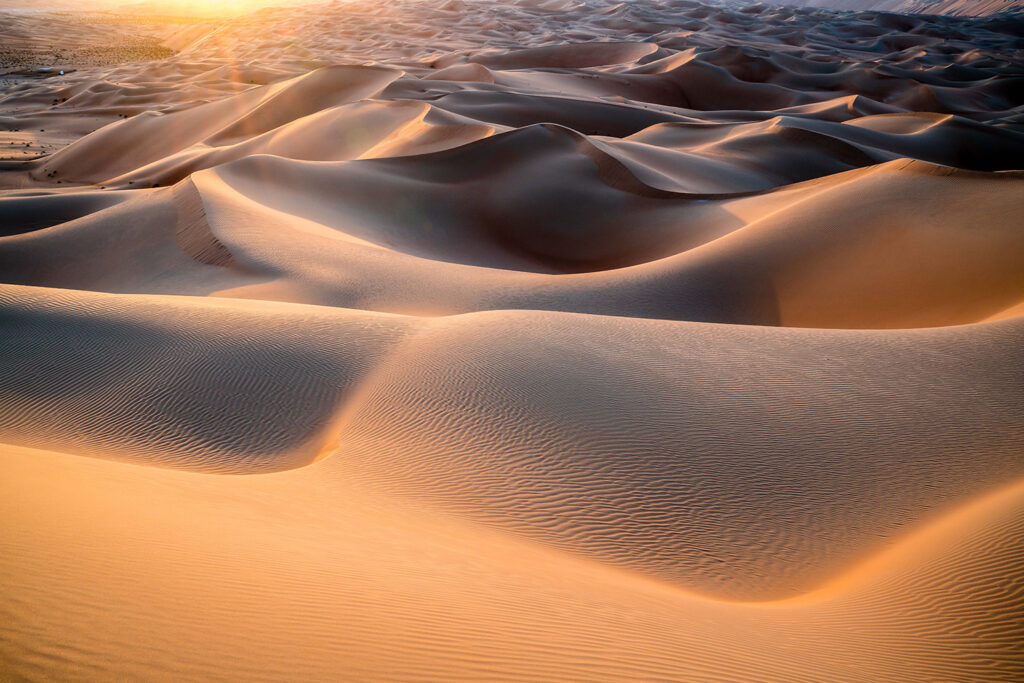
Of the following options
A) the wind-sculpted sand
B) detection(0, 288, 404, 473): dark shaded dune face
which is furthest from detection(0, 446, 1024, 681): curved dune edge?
detection(0, 288, 404, 473): dark shaded dune face

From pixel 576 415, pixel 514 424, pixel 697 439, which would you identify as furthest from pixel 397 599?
pixel 697 439

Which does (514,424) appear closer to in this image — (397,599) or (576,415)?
(576,415)

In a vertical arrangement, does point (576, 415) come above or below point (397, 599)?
below

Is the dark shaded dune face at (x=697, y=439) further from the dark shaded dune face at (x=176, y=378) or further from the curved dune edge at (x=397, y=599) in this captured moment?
the dark shaded dune face at (x=176, y=378)

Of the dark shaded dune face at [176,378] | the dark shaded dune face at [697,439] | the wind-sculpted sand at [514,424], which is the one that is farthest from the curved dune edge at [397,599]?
the dark shaded dune face at [176,378]

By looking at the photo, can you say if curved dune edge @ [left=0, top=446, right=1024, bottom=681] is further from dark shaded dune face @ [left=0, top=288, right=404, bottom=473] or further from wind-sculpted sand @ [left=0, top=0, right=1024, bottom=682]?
dark shaded dune face @ [left=0, top=288, right=404, bottom=473]

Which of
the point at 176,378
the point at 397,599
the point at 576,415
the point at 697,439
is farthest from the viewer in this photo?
the point at 176,378
